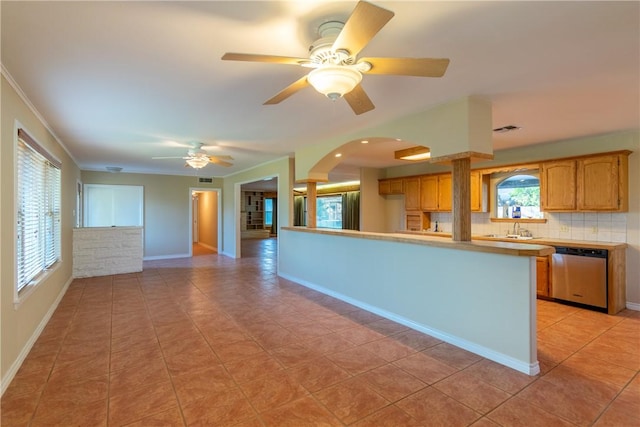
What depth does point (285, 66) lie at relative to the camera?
7.54 ft

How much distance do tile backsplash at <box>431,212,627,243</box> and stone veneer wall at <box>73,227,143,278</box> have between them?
715cm

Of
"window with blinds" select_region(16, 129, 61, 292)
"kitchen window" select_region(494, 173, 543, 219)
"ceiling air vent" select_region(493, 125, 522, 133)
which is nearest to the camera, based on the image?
"window with blinds" select_region(16, 129, 61, 292)

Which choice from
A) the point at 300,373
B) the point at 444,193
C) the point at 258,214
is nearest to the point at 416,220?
the point at 444,193

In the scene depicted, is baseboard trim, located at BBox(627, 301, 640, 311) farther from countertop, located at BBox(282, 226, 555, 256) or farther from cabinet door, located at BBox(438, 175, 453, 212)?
cabinet door, located at BBox(438, 175, 453, 212)

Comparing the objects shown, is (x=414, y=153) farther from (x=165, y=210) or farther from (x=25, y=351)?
(x=165, y=210)

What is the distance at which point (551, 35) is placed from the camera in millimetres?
1915

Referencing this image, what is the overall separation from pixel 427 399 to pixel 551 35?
8.09ft

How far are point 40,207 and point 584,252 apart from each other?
22.4 ft

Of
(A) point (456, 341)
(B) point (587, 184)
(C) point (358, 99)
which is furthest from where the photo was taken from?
(B) point (587, 184)

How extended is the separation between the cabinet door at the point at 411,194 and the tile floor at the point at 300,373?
10.6 ft

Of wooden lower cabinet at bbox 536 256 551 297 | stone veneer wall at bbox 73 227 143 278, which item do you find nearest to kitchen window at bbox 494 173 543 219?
wooden lower cabinet at bbox 536 256 551 297

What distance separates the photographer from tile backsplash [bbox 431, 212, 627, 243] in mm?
4391

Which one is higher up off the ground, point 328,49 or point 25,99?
point 25,99

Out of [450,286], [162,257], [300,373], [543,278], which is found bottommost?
[300,373]
